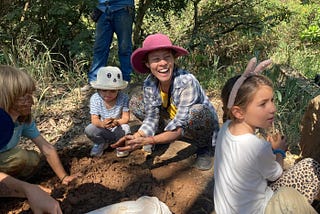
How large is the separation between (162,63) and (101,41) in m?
1.77

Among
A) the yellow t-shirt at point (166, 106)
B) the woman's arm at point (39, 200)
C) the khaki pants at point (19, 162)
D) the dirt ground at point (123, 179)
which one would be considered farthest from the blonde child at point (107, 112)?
the woman's arm at point (39, 200)

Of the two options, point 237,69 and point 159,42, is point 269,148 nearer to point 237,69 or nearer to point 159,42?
point 159,42

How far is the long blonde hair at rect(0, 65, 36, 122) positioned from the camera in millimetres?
2135

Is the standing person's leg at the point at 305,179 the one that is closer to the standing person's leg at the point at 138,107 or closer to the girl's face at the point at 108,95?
the standing person's leg at the point at 138,107

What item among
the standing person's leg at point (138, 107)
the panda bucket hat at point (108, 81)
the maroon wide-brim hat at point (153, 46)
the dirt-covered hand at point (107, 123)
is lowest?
the dirt-covered hand at point (107, 123)

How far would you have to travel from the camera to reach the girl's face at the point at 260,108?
1778 millimetres

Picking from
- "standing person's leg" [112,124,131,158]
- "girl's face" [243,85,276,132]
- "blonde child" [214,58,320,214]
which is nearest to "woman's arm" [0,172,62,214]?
"blonde child" [214,58,320,214]

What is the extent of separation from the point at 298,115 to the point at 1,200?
2554 mm

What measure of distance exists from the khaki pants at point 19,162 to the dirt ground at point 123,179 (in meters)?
0.13

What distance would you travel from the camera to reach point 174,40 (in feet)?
19.9

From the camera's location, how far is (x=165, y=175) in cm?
265

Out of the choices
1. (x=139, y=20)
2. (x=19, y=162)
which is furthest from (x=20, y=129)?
(x=139, y=20)

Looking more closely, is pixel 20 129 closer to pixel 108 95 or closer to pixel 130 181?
pixel 108 95

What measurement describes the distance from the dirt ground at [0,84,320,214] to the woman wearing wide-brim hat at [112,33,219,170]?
7.9 inches
